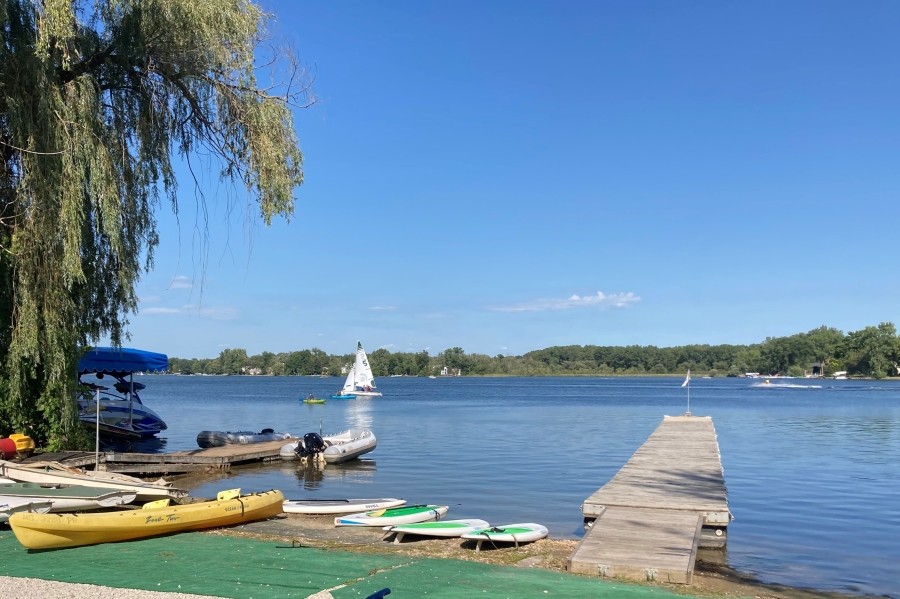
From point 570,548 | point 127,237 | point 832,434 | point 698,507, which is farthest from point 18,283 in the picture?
point 832,434

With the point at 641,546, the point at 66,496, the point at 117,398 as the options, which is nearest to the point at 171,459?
the point at 66,496

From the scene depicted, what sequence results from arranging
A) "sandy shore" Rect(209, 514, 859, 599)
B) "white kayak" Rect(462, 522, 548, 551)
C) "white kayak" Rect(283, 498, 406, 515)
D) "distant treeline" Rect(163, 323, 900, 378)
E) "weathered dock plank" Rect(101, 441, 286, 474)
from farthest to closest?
1. "distant treeline" Rect(163, 323, 900, 378)
2. "weathered dock plank" Rect(101, 441, 286, 474)
3. "white kayak" Rect(283, 498, 406, 515)
4. "white kayak" Rect(462, 522, 548, 551)
5. "sandy shore" Rect(209, 514, 859, 599)

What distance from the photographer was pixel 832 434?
101ft

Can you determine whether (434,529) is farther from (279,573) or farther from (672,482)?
(672,482)

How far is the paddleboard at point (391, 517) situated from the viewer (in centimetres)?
1060

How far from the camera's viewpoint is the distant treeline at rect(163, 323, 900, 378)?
493 ft

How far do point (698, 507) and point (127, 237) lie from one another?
10.4m

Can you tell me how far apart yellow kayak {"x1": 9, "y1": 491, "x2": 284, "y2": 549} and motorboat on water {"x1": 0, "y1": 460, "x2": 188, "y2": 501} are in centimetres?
141

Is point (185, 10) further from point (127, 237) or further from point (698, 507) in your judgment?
point (698, 507)

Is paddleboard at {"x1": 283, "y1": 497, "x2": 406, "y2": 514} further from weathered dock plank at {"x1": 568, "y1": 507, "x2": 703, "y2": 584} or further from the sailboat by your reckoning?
the sailboat

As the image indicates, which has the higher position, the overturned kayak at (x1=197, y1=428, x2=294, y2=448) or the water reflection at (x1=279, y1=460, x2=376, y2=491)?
the overturned kayak at (x1=197, y1=428, x2=294, y2=448)

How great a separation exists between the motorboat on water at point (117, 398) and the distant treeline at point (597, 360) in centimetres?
13110

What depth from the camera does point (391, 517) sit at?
1068 cm

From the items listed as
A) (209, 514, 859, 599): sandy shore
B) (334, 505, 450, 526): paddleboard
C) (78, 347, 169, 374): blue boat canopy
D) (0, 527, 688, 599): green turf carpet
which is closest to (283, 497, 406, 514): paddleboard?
(334, 505, 450, 526): paddleboard
